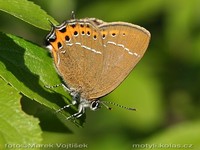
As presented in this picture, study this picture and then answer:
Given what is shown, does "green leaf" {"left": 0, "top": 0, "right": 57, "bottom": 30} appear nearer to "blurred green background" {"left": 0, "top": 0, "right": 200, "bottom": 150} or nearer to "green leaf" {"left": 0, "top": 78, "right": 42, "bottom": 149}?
"green leaf" {"left": 0, "top": 78, "right": 42, "bottom": 149}

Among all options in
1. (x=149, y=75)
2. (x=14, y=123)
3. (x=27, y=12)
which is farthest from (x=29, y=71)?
(x=149, y=75)

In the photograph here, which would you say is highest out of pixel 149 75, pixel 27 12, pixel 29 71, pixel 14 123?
pixel 149 75

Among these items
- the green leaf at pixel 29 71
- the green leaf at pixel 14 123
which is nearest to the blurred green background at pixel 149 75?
the green leaf at pixel 29 71

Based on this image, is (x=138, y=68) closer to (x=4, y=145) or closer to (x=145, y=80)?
(x=145, y=80)

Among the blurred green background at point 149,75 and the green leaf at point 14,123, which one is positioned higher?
the blurred green background at point 149,75

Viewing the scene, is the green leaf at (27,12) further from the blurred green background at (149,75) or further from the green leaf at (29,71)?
the blurred green background at (149,75)

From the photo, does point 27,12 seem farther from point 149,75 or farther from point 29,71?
point 149,75

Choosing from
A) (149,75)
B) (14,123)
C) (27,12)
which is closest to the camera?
(14,123)
